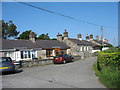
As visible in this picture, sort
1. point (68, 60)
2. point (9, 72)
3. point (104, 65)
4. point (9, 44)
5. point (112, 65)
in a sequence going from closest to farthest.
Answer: point (112, 65)
point (104, 65)
point (9, 72)
point (68, 60)
point (9, 44)

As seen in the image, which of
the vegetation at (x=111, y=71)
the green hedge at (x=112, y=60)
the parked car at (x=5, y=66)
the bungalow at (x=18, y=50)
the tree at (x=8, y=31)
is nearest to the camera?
the vegetation at (x=111, y=71)

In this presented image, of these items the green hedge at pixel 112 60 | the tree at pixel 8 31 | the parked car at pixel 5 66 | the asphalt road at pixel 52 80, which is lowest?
the asphalt road at pixel 52 80

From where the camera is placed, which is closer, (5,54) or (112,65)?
(112,65)

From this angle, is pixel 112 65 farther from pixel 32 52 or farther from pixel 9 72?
pixel 32 52

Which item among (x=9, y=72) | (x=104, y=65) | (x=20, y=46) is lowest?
(x=9, y=72)

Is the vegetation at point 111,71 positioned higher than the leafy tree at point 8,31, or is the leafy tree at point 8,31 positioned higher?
the leafy tree at point 8,31

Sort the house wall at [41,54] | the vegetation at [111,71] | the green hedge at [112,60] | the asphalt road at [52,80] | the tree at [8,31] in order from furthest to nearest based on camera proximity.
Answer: the tree at [8,31] < the house wall at [41,54] < the green hedge at [112,60] < the asphalt road at [52,80] < the vegetation at [111,71]

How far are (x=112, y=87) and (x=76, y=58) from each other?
2105 cm

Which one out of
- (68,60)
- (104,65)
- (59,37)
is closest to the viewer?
(104,65)

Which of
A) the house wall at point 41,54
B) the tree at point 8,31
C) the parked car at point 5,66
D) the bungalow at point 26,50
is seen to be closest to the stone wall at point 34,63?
the parked car at point 5,66

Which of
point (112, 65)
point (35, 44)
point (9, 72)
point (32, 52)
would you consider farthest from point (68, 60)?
point (112, 65)

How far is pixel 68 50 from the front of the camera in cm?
3538

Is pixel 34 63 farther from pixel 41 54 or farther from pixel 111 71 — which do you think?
pixel 111 71

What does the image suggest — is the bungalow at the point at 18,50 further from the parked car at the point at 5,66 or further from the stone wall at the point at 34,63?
the parked car at the point at 5,66
